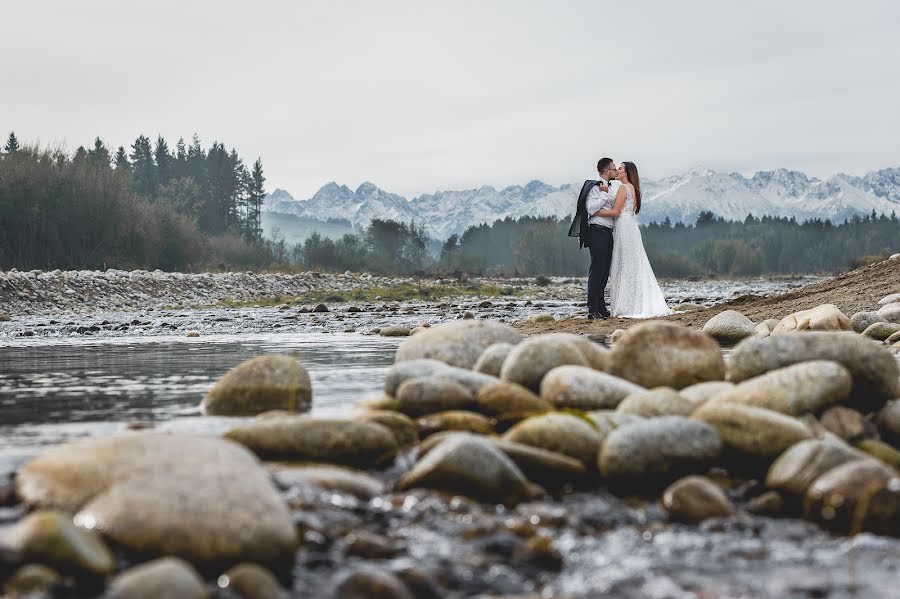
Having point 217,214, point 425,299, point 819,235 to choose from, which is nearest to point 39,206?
point 425,299

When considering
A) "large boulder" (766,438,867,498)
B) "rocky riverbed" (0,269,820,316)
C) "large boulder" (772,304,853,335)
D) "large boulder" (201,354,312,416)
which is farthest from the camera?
"rocky riverbed" (0,269,820,316)

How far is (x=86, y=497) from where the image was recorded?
316 cm

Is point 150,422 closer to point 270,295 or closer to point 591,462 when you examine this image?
point 591,462

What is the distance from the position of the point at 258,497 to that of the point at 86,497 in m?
0.64

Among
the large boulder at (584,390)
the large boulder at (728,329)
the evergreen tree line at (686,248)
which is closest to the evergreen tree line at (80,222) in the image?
the evergreen tree line at (686,248)

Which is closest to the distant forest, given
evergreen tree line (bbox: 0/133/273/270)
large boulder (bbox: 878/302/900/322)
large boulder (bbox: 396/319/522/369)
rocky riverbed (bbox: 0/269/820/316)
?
evergreen tree line (bbox: 0/133/273/270)

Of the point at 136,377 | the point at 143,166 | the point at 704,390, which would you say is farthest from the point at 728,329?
the point at 143,166

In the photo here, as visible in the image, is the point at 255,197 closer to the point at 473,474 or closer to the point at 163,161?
the point at 163,161

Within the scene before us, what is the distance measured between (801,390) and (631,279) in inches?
379

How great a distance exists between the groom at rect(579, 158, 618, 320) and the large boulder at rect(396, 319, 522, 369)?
7138mm

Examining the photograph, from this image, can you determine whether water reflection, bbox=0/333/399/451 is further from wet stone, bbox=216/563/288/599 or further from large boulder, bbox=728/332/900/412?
large boulder, bbox=728/332/900/412

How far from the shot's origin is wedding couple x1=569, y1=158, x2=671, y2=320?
13.4 metres

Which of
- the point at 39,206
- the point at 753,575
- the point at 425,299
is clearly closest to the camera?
the point at 753,575

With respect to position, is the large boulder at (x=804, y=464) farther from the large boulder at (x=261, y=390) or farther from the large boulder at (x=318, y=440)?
the large boulder at (x=261, y=390)
